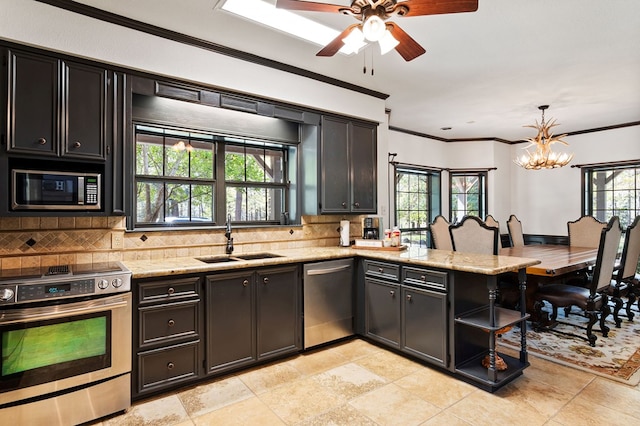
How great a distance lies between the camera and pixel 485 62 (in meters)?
3.54

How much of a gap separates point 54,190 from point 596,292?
4.77m

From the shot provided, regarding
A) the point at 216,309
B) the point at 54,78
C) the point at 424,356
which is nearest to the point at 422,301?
the point at 424,356

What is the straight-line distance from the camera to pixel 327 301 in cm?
340

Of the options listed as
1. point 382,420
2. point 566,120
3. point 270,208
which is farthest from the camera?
point 566,120

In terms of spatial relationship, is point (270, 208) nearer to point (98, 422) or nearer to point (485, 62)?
point (98, 422)

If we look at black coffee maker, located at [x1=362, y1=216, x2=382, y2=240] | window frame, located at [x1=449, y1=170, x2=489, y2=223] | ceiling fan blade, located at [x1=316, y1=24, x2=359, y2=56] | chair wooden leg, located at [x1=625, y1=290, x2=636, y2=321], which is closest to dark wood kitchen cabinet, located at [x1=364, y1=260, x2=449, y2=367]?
black coffee maker, located at [x1=362, y1=216, x2=382, y2=240]

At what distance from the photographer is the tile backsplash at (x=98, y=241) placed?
2502 millimetres

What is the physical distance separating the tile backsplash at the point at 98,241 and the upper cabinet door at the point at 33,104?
57 centimetres

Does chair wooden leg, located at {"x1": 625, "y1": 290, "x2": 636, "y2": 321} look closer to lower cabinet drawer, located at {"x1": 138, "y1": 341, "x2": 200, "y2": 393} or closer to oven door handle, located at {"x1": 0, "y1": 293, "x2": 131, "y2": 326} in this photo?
lower cabinet drawer, located at {"x1": 138, "y1": 341, "x2": 200, "y2": 393}

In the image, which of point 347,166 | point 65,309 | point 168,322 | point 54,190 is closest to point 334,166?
Result: point 347,166

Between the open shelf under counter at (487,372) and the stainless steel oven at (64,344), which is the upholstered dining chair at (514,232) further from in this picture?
the stainless steel oven at (64,344)

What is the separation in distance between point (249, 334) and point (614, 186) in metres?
6.73

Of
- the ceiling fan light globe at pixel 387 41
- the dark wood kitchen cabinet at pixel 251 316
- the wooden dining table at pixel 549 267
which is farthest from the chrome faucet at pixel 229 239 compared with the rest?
the wooden dining table at pixel 549 267

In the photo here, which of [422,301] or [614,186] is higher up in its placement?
[614,186]
